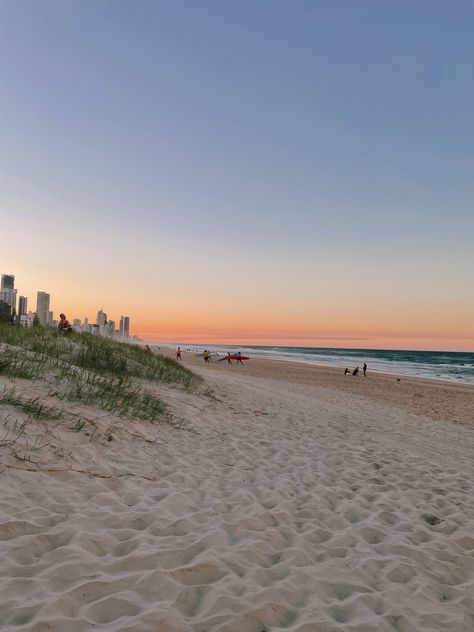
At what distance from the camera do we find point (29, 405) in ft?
21.7

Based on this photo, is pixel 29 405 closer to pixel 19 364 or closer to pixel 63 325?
pixel 19 364

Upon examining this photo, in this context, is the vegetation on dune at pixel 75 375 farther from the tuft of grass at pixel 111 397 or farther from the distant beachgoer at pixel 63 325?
the distant beachgoer at pixel 63 325

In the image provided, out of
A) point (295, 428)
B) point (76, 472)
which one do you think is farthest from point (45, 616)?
point (295, 428)

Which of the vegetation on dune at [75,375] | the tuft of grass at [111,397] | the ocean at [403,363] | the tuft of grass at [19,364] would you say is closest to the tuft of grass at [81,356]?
the vegetation on dune at [75,375]

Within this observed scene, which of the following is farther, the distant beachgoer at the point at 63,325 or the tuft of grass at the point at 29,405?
the distant beachgoer at the point at 63,325

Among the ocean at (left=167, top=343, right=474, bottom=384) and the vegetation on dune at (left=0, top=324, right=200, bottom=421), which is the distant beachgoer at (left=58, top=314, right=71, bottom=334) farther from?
the ocean at (left=167, top=343, right=474, bottom=384)

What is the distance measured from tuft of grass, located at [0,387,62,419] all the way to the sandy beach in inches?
10.1

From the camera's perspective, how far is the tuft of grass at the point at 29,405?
6.51 meters

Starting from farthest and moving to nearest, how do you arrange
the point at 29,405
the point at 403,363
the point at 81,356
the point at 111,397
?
the point at 403,363 < the point at 81,356 < the point at 111,397 < the point at 29,405

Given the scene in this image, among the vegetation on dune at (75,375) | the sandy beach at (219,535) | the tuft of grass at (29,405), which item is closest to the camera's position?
the sandy beach at (219,535)

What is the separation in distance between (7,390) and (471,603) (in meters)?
7.04

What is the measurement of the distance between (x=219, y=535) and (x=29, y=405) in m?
3.98

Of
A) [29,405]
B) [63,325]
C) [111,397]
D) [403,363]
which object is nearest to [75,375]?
[111,397]

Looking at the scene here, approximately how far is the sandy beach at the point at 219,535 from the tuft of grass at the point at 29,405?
0.26m
